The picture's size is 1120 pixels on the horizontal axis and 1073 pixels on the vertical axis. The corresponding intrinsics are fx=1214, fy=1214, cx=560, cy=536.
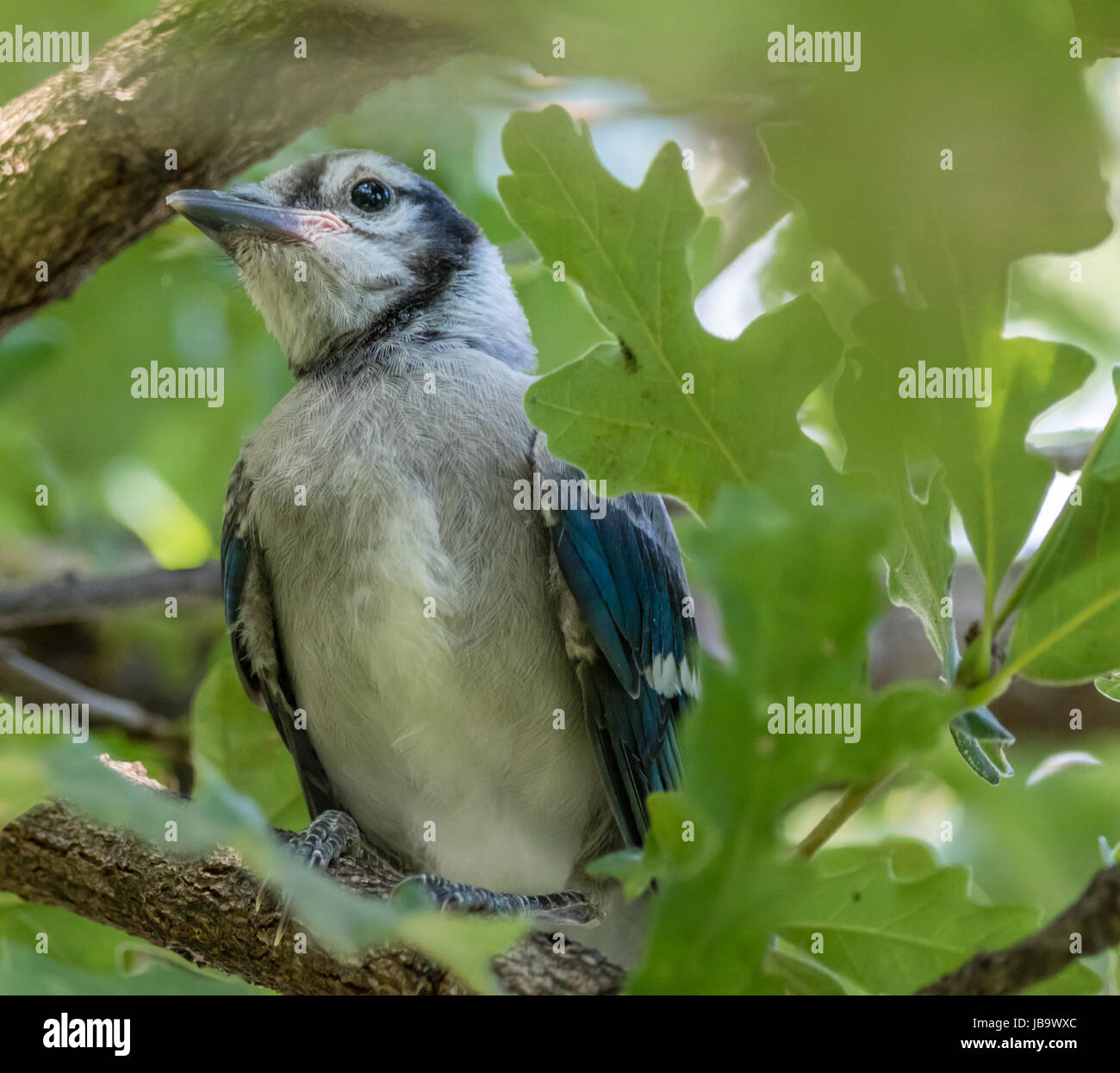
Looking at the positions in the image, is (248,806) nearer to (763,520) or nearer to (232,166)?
(763,520)

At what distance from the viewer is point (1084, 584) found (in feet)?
→ 4.09

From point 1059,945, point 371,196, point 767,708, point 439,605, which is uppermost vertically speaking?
point 371,196

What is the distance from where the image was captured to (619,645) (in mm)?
2367

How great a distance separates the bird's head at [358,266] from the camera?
9.08ft

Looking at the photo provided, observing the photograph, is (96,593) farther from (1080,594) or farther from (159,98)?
(1080,594)

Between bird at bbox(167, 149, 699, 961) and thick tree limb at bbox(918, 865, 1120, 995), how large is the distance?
109 centimetres

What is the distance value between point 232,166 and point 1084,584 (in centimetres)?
193

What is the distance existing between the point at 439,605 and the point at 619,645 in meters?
0.36

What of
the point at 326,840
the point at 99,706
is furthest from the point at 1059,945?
the point at 99,706

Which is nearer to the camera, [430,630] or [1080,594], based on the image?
[1080,594]

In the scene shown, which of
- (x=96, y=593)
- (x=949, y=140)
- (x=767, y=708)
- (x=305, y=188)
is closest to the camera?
(x=949, y=140)

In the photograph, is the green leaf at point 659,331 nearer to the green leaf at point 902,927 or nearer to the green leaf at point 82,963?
the green leaf at point 902,927

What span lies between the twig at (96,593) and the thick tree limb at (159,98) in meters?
0.98

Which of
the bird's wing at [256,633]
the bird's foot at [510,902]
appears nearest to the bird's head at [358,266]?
the bird's wing at [256,633]
